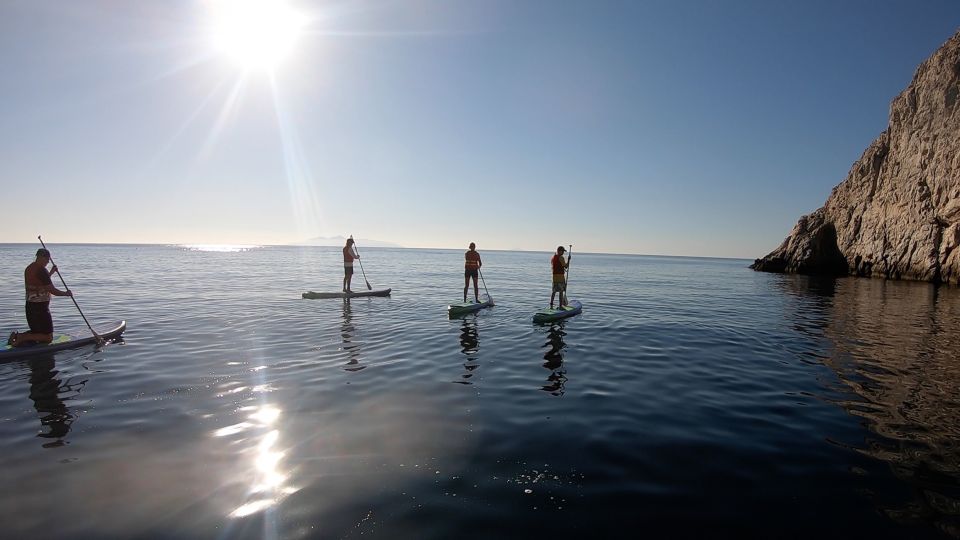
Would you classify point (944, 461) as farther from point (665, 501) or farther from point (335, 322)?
point (335, 322)

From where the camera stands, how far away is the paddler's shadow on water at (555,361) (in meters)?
8.73

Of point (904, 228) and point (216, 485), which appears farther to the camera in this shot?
point (904, 228)

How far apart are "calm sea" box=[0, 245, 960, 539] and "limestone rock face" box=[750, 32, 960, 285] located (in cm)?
4017

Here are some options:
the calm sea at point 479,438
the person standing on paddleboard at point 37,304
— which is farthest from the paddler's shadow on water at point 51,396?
the person standing on paddleboard at point 37,304

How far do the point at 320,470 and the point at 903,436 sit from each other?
8.62 m

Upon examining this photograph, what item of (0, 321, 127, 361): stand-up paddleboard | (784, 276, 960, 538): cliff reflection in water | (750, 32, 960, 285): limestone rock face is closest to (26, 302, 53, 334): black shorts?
(0, 321, 127, 361): stand-up paddleboard

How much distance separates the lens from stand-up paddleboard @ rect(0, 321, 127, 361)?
10.8m

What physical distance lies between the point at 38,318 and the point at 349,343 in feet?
27.2

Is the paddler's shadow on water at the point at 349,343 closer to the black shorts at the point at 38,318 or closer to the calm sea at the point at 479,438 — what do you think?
the calm sea at the point at 479,438

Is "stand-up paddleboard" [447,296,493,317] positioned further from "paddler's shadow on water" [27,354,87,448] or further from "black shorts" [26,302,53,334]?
"black shorts" [26,302,53,334]

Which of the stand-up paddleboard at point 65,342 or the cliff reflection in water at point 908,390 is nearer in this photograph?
the cliff reflection in water at point 908,390

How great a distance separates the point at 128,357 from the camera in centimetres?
1099

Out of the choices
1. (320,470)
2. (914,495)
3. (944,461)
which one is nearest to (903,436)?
(944,461)

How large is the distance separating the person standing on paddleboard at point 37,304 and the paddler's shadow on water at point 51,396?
76 centimetres
